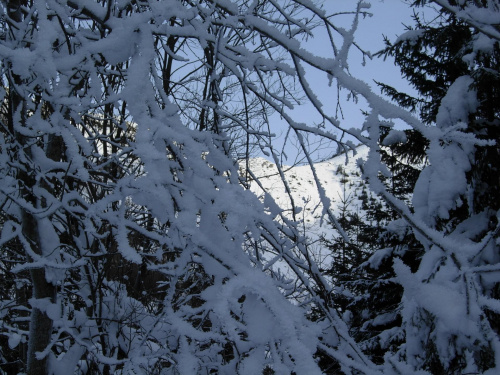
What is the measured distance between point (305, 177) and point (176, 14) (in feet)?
70.2

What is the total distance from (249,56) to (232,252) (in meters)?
0.89

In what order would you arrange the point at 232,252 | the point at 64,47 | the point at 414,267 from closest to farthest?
1. the point at 232,252
2. the point at 64,47
3. the point at 414,267

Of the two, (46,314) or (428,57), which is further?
(428,57)

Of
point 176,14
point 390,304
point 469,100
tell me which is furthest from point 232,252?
point 390,304

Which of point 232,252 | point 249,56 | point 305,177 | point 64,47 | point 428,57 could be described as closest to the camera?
point 232,252

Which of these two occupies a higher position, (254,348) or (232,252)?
(232,252)

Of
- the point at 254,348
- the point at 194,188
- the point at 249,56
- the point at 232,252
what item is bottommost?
the point at 254,348

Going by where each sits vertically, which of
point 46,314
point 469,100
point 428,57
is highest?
point 428,57

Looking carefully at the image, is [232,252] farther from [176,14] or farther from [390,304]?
[390,304]

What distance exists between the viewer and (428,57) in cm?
530

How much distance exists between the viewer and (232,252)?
0.97 metres

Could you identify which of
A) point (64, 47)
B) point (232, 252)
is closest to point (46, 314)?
point (64, 47)

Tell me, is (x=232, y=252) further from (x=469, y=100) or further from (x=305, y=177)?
(x=305, y=177)

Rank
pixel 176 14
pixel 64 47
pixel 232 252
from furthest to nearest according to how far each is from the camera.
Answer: pixel 64 47 → pixel 176 14 → pixel 232 252
